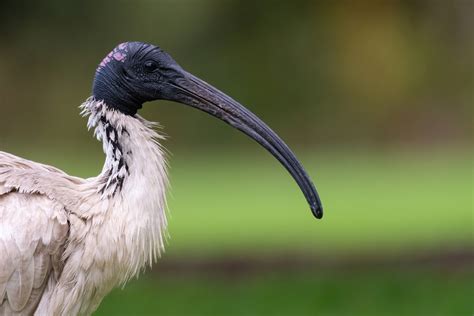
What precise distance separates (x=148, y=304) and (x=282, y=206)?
978 centimetres

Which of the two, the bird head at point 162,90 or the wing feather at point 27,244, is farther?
the bird head at point 162,90

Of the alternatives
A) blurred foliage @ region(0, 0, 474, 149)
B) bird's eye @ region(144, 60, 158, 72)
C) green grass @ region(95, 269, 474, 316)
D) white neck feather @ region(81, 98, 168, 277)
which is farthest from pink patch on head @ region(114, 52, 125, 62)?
blurred foliage @ region(0, 0, 474, 149)

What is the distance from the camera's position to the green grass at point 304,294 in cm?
910

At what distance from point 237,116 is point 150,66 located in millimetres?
490

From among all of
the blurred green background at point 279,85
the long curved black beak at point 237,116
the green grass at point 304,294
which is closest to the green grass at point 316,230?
the green grass at point 304,294

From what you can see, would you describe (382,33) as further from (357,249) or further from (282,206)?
(357,249)

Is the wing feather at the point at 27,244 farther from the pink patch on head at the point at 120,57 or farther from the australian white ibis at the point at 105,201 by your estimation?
the pink patch on head at the point at 120,57

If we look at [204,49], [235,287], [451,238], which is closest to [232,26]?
[204,49]

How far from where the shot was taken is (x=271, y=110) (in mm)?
29281

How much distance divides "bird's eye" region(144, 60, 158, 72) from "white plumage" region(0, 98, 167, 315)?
26 centimetres

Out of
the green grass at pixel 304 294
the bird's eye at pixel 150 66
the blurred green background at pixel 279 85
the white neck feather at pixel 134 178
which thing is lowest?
the white neck feather at pixel 134 178

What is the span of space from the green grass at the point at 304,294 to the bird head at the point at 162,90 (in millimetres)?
4106

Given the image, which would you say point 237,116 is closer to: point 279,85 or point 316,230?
point 316,230

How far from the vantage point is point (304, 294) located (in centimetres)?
976
